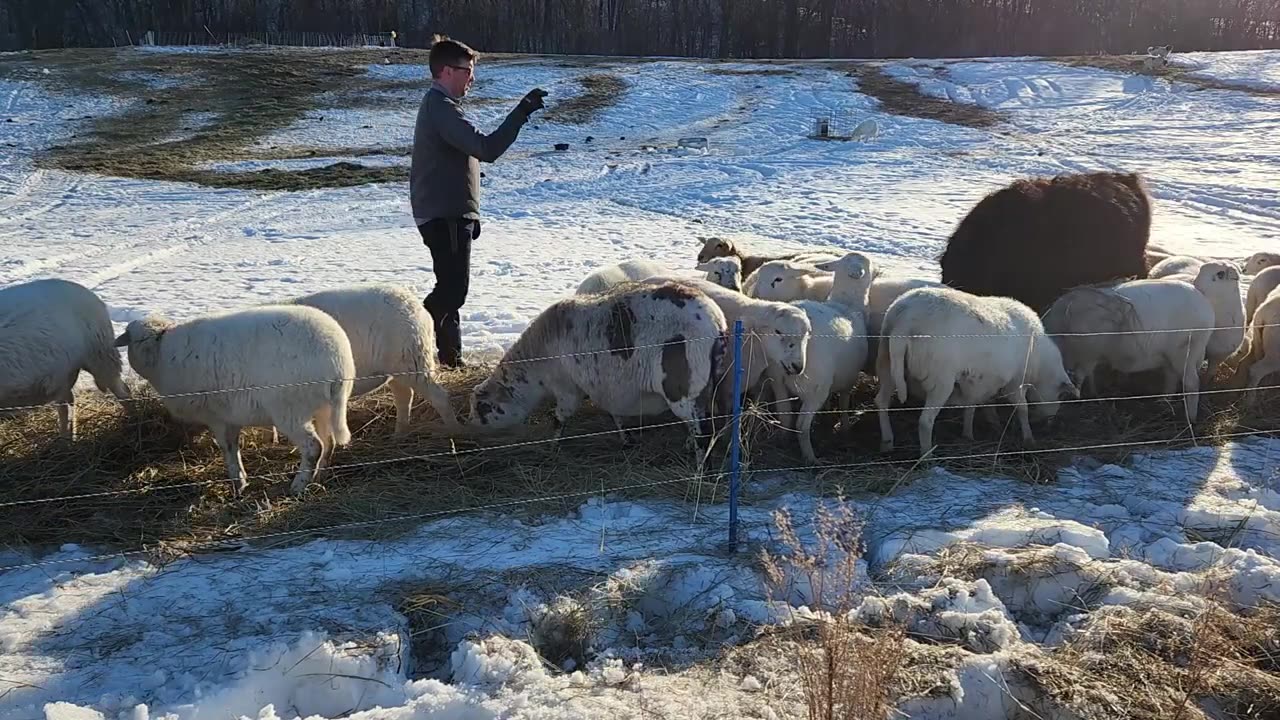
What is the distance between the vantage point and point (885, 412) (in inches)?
251

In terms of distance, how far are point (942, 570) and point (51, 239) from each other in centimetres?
1415

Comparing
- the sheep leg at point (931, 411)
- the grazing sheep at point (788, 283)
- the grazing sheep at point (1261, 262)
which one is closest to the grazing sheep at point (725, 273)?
the grazing sheep at point (788, 283)

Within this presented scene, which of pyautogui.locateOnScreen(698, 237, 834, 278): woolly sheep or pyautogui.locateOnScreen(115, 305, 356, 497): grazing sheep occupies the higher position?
pyautogui.locateOnScreen(698, 237, 834, 278): woolly sheep

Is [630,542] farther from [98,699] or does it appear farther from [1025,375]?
[1025,375]

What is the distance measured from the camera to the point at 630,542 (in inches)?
191

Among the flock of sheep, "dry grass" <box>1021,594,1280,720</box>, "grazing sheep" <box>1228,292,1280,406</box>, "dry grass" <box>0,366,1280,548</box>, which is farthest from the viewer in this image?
"grazing sheep" <box>1228,292,1280,406</box>

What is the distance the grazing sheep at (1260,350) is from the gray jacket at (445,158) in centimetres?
589

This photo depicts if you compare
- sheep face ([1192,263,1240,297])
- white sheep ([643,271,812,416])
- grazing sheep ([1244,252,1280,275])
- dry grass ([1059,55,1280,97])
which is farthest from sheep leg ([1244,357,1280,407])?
dry grass ([1059,55,1280,97])

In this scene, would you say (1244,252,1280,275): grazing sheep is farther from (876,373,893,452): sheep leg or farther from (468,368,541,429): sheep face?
(468,368,541,429): sheep face

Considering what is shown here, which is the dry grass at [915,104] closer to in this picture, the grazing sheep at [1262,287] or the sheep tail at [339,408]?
the grazing sheep at [1262,287]

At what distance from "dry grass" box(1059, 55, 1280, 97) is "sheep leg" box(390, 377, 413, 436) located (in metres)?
33.5

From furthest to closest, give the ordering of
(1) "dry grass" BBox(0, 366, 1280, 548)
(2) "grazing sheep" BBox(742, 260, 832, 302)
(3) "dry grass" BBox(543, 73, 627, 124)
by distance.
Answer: (3) "dry grass" BBox(543, 73, 627, 124), (2) "grazing sheep" BBox(742, 260, 832, 302), (1) "dry grass" BBox(0, 366, 1280, 548)

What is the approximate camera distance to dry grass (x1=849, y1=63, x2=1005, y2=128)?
94.3 ft

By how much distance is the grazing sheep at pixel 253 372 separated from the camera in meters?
5.36
